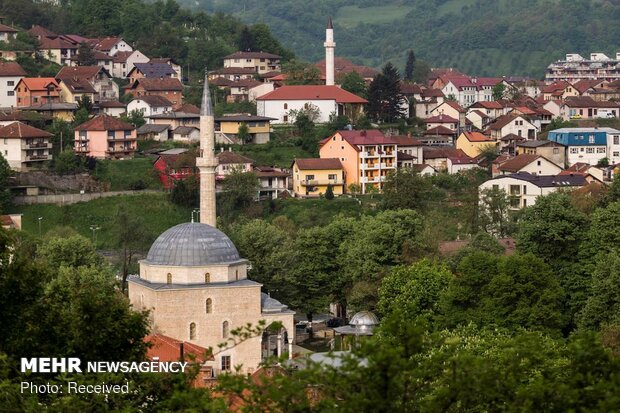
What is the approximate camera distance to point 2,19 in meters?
89.1

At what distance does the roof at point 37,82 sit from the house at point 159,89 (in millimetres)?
6082

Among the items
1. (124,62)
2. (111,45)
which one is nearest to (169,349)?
(124,62)

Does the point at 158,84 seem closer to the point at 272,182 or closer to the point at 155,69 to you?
the point at 155,69

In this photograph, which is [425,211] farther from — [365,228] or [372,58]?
[372,58]

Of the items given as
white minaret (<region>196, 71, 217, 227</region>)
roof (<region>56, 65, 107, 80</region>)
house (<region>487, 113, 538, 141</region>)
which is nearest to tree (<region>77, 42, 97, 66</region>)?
roof (<region>56, 65, 107, 80</region>)

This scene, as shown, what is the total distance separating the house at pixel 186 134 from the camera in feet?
238

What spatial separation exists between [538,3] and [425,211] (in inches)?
5350

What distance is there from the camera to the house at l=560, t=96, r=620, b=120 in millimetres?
87188

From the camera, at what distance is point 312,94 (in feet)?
257

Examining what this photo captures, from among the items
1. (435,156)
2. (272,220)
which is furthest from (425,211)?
(435,156)

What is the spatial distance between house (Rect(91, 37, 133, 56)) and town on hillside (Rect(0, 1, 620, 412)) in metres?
0.21

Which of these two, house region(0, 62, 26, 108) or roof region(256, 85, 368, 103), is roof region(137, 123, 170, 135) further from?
roof region(256, 85, 368, 103)

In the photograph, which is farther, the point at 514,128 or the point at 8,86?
the point at 514,128

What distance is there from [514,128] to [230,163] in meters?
20.0
